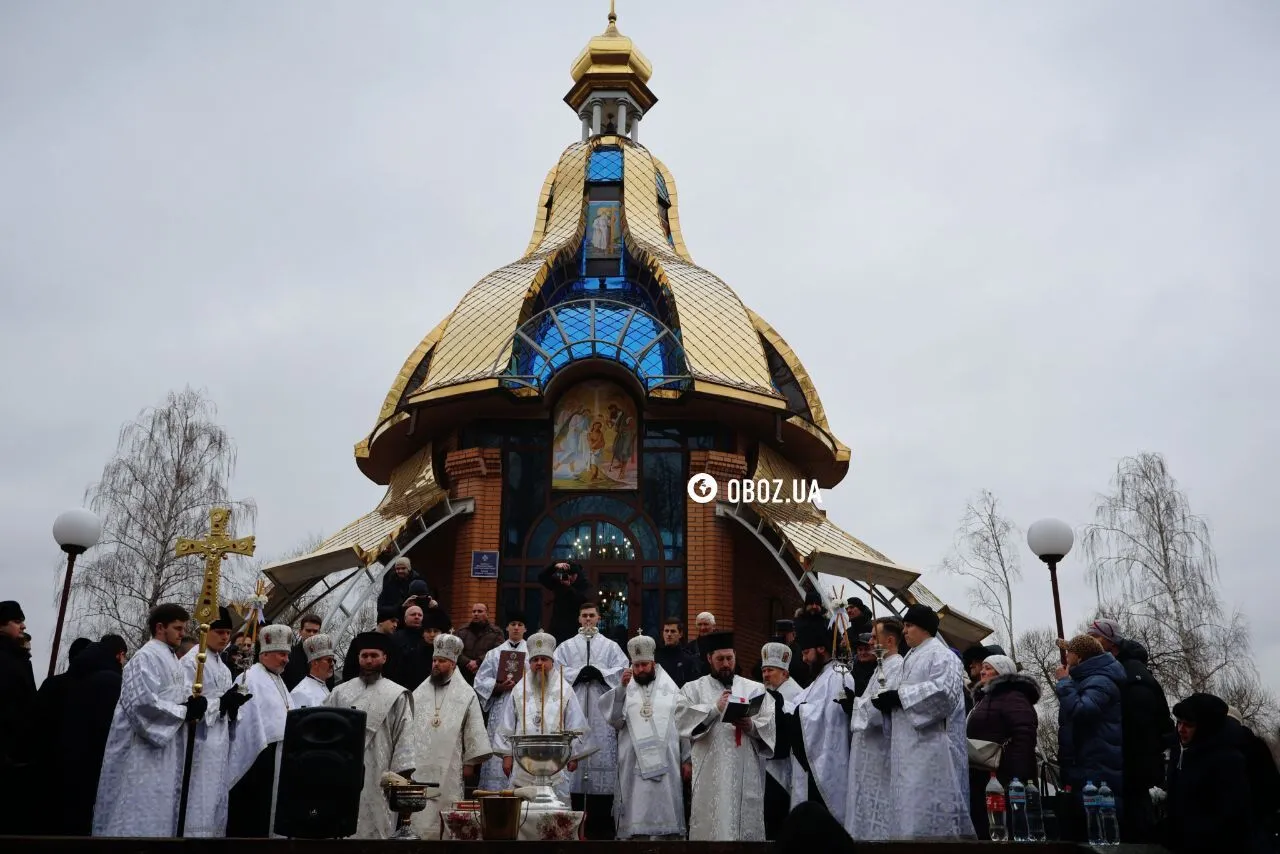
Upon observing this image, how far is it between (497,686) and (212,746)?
2.61 meters

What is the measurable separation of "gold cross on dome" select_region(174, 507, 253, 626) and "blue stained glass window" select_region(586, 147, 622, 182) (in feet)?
47.3

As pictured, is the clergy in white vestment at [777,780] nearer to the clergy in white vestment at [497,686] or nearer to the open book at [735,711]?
the open book at [735,711]

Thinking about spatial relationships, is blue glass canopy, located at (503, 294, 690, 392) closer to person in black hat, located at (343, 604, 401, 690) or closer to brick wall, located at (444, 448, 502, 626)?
brick wall, located at (444, 448, 502, 626)

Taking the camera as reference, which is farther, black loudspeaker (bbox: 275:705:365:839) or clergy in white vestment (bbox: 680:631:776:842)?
clergy in white vestment (bbox: 680:631:776:842)

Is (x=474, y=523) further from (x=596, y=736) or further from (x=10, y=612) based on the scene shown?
(x=10, y=612)

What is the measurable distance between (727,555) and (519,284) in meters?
5.70

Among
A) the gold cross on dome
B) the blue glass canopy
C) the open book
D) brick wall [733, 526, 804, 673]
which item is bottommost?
the open book

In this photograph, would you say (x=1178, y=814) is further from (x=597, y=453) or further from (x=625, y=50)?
(x=625, y=50)

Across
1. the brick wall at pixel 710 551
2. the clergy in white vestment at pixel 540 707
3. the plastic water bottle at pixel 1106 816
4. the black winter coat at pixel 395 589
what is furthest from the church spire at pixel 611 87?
the plastic water bottle at pixel 1106 816

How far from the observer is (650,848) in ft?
20.2

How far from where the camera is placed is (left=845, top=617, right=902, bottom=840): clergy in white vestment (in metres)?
7.79

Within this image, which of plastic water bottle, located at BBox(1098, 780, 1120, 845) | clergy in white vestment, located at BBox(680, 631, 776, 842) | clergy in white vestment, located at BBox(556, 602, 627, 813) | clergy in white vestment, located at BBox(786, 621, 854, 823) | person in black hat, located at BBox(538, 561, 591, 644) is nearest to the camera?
plastic water bottle, located at BBox(1098, 780, 1120, 845)

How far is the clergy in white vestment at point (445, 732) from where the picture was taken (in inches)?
345

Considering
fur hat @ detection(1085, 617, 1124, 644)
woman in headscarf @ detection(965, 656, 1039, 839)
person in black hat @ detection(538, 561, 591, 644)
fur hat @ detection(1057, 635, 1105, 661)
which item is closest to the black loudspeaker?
woman in headscarf @ detection(965, 656, 1039, 839)
